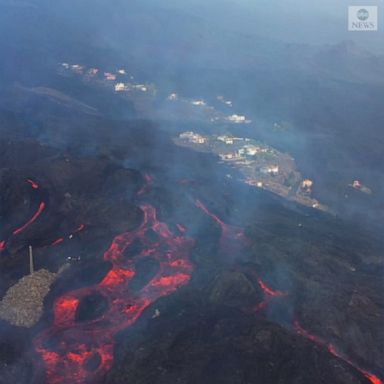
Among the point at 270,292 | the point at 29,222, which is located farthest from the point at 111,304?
the point at 29,222

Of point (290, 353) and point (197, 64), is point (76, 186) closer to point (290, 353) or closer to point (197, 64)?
point (290, 353)

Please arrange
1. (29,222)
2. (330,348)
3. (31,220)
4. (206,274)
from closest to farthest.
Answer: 1. (330,348)
2. (206,274)
3. (29,222)
4. (31,220)

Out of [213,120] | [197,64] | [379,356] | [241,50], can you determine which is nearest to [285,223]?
[379,356]

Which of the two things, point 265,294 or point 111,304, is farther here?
point 265,294

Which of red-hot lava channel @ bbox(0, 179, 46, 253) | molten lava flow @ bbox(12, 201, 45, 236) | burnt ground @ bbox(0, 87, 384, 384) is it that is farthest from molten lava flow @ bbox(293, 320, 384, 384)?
molten lava flow @ bbox(12, 201, 45, 236)

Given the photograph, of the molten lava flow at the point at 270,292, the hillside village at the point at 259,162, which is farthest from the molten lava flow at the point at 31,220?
the hillside village at the point at 259,162

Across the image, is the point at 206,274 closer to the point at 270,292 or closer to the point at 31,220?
the point at 270,292

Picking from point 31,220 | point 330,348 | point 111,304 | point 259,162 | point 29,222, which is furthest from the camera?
point 259,162
